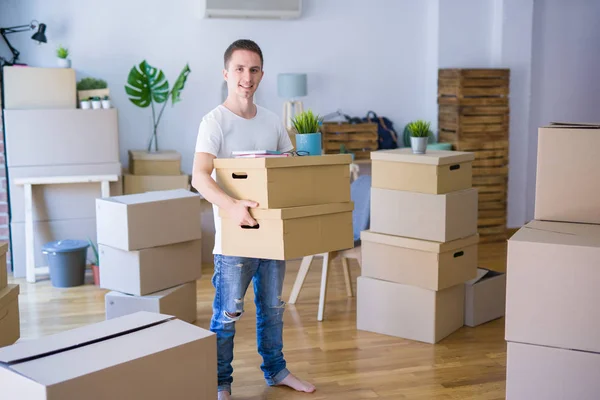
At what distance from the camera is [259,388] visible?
314 cm

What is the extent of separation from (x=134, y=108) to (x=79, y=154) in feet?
2.67

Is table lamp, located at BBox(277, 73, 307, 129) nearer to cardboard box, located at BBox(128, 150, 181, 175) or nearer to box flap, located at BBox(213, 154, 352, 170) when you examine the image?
cardboard box, located at BBox(128, 150, 181, 175)

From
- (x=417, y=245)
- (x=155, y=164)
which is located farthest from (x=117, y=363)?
(x=155, y=164)

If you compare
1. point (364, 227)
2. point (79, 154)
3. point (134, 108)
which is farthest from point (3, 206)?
point (364, 227)

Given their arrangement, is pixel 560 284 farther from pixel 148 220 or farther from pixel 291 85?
pixel 291 85

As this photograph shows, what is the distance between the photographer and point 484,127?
598 centimetres

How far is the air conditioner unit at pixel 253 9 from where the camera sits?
5617 mm

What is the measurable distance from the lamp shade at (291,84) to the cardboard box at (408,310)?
2257 mm

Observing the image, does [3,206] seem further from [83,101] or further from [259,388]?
[259,388]

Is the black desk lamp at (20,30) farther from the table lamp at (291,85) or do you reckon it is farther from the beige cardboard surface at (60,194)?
the table lamp at (291,85)

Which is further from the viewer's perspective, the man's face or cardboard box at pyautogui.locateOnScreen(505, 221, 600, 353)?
the man's face

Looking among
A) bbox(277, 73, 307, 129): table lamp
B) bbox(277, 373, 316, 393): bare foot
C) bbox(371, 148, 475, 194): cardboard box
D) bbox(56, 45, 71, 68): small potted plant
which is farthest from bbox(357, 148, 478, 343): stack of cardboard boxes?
bbox(56, 45, 71, 68): small potted plant

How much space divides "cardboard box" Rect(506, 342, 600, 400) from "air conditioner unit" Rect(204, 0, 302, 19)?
4031 millimetres

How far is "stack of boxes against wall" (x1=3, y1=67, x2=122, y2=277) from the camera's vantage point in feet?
16.4
